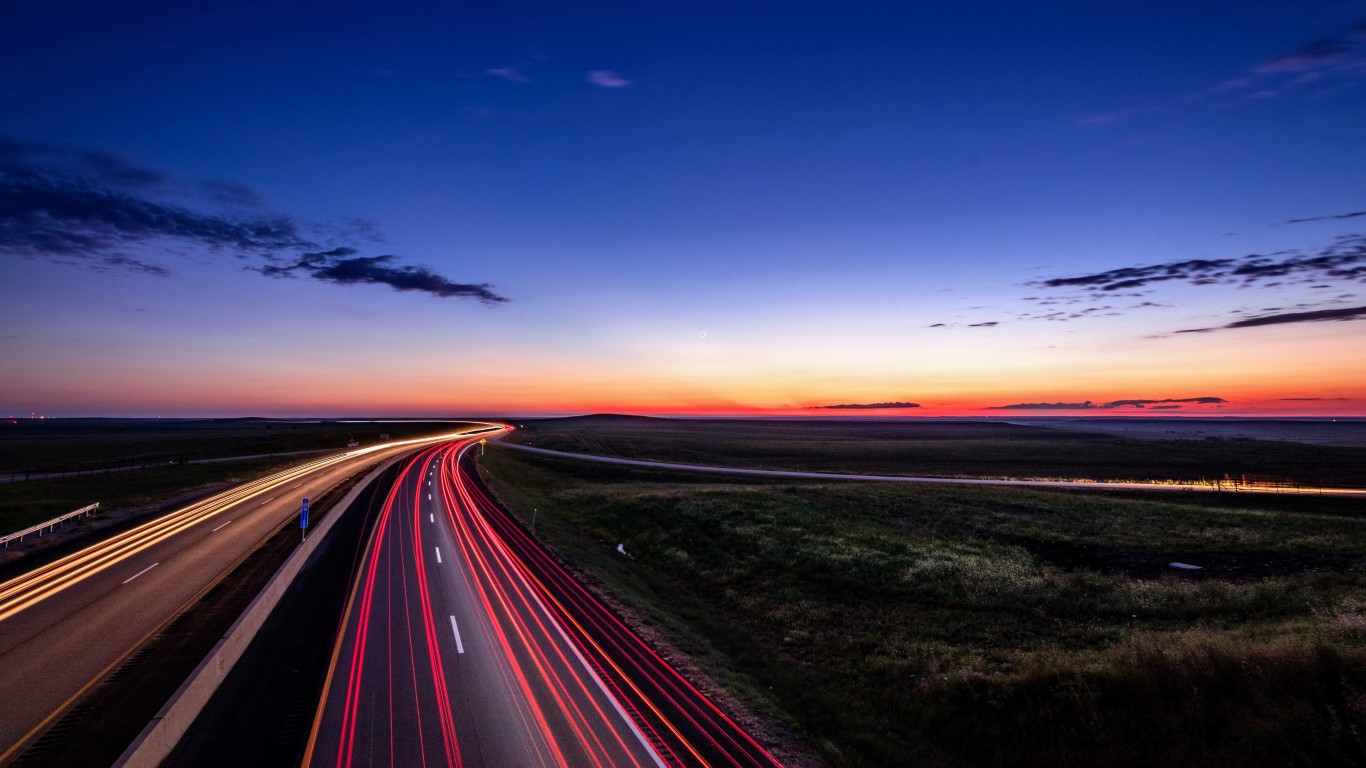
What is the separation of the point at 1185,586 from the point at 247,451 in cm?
10903

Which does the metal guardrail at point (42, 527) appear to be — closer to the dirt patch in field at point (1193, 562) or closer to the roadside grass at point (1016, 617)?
the roadside grass at point (1016, 617)

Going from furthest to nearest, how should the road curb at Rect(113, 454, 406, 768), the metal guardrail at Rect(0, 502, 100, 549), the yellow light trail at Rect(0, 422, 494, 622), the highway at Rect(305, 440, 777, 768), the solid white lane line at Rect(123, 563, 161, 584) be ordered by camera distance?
the metal guardrail at Rect(0, 502, 100, 549) → the solid white lane line at Rect(123, 563, 161, 584) → the yellow light trail at Rect(0, 422, 494, 622) → the highway at Rect(305, 440, 777, 768) → the road curb at Rect(113, 454, 406, 768)

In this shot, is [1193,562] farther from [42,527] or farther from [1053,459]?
[1053,459]

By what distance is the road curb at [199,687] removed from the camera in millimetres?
10828

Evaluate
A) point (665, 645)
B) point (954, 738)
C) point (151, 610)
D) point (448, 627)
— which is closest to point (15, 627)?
point (151, 610)

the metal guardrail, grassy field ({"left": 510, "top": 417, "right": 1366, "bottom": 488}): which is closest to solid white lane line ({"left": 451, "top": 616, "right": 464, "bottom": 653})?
the metal guardrail

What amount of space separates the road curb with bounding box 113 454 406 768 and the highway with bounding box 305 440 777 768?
250 centimetres

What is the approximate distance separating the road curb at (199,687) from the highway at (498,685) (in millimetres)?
2499

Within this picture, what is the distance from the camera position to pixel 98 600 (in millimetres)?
19625

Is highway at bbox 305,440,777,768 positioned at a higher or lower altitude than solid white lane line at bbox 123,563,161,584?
lower

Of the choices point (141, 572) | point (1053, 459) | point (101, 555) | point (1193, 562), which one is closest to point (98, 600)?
point (141, 572)

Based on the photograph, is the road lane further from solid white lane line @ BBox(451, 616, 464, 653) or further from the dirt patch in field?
the dirt patch in field

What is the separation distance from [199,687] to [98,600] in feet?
35.8

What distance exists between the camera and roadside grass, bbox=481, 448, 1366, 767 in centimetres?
1257
